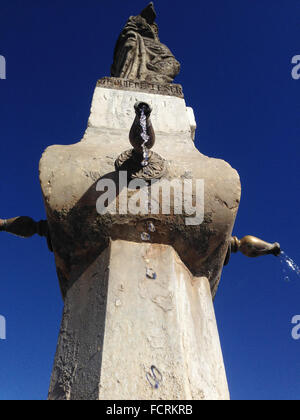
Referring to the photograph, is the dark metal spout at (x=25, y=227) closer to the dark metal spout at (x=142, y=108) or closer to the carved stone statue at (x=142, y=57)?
the dark metal spout at (x=142, y=108)

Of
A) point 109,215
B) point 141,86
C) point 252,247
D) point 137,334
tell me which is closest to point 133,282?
point 137,334

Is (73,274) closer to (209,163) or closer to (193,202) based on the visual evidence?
(193,202)

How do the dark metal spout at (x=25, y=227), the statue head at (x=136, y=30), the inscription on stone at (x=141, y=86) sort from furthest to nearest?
1. the statue head at (x=136, y=30)
2. the inscription on stone at (x=141, y=86)
3. the dark metal spout at (x=25, y=227)

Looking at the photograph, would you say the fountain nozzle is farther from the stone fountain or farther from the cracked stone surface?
the cracked stone surface

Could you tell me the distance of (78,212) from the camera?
1973 millimetres

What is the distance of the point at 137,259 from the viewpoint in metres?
1.91

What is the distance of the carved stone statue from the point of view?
12.3 feet

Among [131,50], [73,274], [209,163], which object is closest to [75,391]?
[73,274]

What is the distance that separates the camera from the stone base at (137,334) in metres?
1.54

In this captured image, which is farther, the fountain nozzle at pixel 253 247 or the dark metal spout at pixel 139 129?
the fountain nozzle at pixel 253 247

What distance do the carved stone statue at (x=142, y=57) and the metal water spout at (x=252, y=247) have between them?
1.90 metres

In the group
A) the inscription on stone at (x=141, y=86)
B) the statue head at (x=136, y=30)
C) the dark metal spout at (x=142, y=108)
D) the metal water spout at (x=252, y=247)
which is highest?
the statue head at (x=136, y=30)

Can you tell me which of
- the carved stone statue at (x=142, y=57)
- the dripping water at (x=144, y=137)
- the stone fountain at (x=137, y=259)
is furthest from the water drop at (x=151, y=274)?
the carved stone statue at (x=142, y=57)

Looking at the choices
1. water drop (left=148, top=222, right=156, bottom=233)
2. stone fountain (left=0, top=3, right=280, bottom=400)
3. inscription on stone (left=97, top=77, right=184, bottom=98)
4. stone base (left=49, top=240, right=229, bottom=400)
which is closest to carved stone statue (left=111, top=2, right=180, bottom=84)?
inscription on stone (left=97, top=77, right=184, bottom=98)
